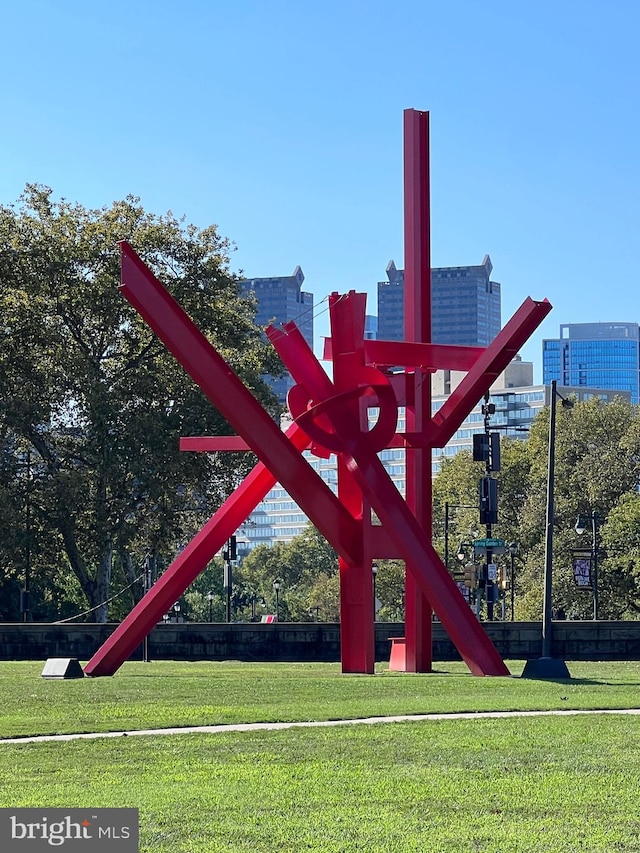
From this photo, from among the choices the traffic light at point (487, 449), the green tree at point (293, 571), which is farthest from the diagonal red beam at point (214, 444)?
the green tree at point (293, 571)

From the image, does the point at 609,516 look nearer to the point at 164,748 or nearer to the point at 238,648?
the point at 238,648

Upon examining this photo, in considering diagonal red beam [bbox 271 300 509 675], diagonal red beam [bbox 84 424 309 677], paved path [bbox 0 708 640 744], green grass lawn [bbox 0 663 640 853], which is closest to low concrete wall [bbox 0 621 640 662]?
diagonal red beam [bbox 84 424 309 677]

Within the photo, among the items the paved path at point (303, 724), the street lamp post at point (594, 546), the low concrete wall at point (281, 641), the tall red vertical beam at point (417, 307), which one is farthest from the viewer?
the street lamp post at point (594, 546)

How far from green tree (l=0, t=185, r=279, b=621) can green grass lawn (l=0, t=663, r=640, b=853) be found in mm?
26918

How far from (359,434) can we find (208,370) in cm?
272

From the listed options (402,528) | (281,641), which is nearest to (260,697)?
(402,528)

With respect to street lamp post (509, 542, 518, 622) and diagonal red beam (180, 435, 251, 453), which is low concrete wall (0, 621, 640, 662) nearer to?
diagonal red beam (180, 435, 251, 453)

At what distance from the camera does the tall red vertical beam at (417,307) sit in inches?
1004

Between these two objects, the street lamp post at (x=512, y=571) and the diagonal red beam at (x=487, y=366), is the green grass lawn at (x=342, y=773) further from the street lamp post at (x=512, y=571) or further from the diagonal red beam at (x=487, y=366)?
the street lamp post at (x=512, y=571)

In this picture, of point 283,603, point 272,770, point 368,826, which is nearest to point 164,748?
point 272,770

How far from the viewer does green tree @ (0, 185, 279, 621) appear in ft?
149

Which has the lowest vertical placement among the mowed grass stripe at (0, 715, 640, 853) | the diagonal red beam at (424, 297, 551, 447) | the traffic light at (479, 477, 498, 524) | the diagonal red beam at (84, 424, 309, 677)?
the mowed grass stripe at (0, 715, 640, 853)

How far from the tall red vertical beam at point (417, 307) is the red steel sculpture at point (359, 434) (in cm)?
2

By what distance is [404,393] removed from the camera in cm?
2483
